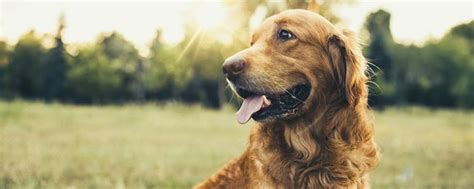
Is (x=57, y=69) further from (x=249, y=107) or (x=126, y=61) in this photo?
(x=249, y=107)

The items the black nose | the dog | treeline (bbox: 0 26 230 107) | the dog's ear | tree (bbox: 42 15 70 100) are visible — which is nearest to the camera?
the black nose

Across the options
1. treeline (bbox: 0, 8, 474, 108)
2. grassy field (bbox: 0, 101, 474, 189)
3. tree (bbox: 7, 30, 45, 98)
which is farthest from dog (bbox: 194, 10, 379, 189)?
tree (bbox: 7, 30, 45, 98)

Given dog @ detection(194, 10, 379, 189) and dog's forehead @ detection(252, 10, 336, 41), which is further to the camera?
dog's forehead @ detection(252, 10, 336, 41)

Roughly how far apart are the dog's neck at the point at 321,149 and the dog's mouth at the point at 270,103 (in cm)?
14

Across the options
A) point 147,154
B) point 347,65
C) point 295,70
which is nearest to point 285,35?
point 295,70

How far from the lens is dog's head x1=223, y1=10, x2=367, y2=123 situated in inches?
139

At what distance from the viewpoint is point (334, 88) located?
12.2ft

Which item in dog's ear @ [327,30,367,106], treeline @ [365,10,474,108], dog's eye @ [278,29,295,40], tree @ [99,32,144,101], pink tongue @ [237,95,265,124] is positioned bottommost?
treeline @ [365,10,474,108]

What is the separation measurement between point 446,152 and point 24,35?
58.3ft

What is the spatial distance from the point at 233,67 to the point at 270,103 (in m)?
0.38

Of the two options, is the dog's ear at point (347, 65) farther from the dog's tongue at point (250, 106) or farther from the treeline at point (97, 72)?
the treeline at point (97, 72)

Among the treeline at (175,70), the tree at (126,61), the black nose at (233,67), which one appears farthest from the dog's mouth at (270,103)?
the tree at (126,61)

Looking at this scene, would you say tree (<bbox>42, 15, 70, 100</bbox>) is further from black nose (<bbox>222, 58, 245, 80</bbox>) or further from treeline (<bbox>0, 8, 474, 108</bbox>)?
black nose (<bbox>222, 58, 245, 80</bbox>)

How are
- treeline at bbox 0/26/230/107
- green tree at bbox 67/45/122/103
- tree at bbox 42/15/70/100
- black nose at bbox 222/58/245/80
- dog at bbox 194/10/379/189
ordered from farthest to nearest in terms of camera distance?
green tree at bbox 67/45/122/103 < treeline at bbox 0/26/230/107 < tree at bbox 42/15/70/100 < dog at bbox 194/10/379/189 < black nose at bbox 222/58/245/80
